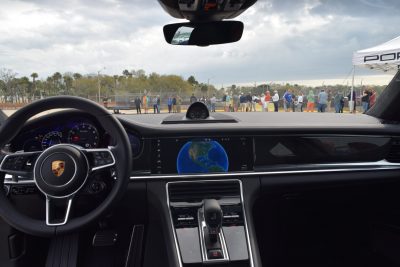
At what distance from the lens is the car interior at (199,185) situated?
→ 231cm

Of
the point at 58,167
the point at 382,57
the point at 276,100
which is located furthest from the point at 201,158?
the point at 382,57

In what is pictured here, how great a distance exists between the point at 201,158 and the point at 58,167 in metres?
1.08

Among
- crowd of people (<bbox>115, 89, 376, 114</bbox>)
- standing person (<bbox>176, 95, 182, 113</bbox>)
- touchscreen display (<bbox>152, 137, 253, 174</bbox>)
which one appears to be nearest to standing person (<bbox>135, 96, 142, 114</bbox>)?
crowd of people (<bbox>115, 89, 376, 114</bbox>)

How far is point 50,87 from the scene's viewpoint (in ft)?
8.41

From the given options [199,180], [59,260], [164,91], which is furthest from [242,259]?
[164,91]

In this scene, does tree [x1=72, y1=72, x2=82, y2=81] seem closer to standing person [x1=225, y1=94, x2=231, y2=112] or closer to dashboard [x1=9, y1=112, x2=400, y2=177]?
dashboard [x1=9, y1=112, x2=400, y2=177]

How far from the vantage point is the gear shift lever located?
2.65 meters

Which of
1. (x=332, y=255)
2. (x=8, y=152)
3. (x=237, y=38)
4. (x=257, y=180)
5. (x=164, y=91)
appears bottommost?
(x=332, y=255)

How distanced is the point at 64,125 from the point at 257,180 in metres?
1.44

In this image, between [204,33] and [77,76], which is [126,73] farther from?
[204,33]

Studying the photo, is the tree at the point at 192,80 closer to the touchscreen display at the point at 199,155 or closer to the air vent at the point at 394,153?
the touchscreen display at the point at 199,155

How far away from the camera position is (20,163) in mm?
2381

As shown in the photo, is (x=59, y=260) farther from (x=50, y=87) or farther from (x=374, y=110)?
(x=374, y=110)

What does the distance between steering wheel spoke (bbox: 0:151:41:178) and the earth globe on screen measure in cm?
100
